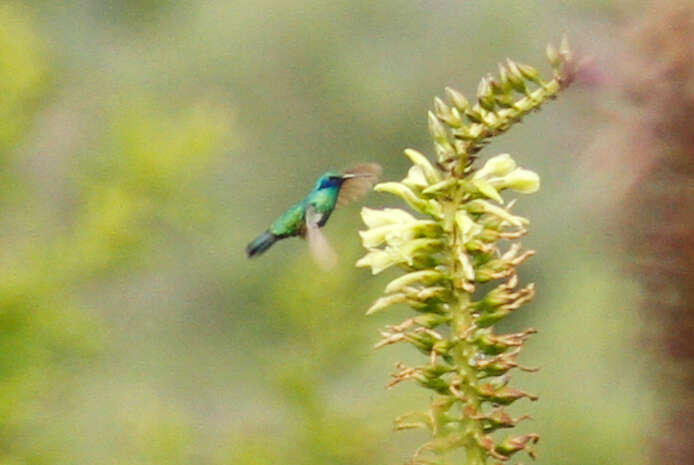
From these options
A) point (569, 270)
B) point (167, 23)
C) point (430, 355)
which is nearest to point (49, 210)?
point (430, 355)

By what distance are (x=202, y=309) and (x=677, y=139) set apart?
16.7m

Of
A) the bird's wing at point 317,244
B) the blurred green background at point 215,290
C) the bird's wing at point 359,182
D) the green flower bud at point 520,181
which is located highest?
the blurred green background at point 215,290

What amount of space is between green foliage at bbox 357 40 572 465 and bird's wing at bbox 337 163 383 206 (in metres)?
1.48

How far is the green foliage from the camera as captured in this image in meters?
2.37

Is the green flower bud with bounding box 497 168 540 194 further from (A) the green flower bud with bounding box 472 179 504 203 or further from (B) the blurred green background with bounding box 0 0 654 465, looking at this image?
(B) the blurred green background with bounding box 0 0 654 465

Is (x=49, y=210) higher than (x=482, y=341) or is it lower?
higher

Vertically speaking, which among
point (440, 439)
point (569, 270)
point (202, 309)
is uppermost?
point (202, 309)

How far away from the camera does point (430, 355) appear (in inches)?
96.3

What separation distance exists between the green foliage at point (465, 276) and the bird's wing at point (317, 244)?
3.47 ft

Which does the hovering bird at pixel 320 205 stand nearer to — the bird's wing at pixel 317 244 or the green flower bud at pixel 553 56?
the bird's wing at pixel 317 244

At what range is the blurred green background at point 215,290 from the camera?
779cm

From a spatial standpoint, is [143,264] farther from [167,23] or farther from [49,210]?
[167,23]

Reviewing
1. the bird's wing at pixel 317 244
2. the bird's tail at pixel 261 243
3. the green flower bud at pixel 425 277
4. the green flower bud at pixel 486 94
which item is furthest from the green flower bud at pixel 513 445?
the bird's tail at pixel 261 243

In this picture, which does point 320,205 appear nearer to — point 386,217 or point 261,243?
point 261,243
